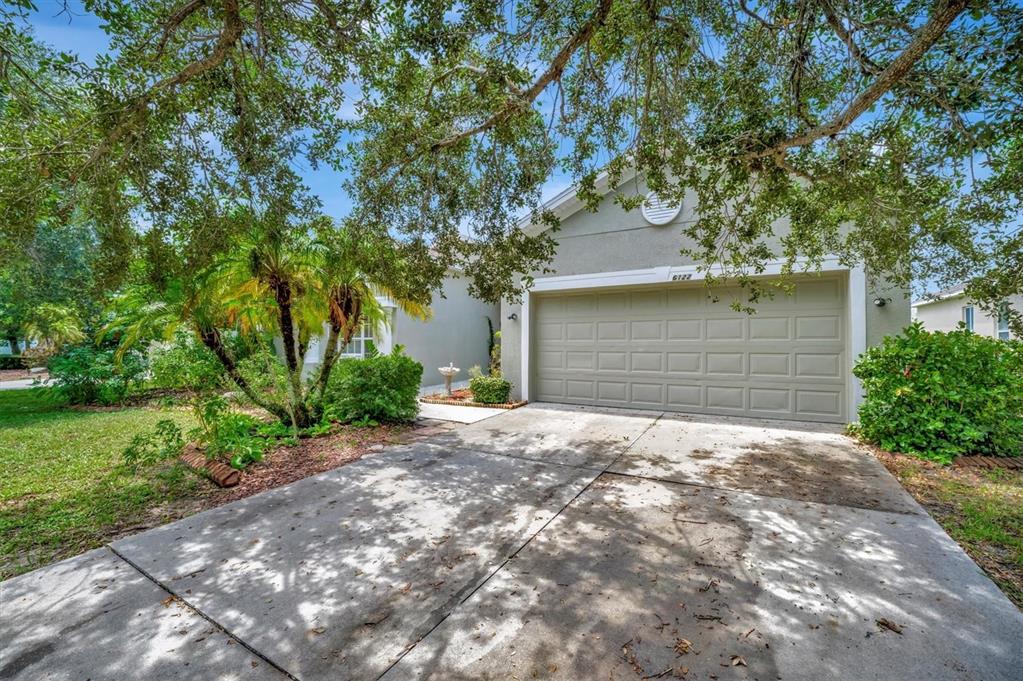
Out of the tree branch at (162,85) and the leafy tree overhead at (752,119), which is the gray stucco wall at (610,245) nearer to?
the leafy tree overhead at (752,119)

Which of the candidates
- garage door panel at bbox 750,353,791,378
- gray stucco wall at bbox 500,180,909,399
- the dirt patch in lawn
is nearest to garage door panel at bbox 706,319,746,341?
garage door panel at bbox 750,353,791,378

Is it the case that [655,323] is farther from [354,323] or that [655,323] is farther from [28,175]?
[28,175]

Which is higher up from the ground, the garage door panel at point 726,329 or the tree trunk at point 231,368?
the garage door panel at point 726,329

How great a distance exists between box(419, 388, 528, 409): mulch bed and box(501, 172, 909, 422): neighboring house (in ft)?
1.95

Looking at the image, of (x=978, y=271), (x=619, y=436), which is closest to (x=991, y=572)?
(x=978, y=271)

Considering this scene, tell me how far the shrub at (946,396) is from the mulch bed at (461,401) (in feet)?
19.9

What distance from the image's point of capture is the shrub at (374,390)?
733cm

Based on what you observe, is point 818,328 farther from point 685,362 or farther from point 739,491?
point 739,491

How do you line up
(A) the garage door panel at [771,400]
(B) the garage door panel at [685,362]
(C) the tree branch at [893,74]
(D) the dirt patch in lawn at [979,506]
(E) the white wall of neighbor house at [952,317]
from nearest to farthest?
(C) the tree branch at [893,74] < (D) the dirt patch in lawn at [979,506] < (A) the garage door panel at [771,400] < (B) the garage door panel at [685,362] < (E) the white wall of neighbor house at [952,317]

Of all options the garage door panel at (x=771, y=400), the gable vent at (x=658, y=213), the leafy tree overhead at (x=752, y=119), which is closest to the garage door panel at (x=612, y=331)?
the gable vent at (x=658, y=213)

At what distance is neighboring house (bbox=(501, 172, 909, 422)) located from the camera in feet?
24.0

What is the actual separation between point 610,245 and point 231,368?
708 centimetres

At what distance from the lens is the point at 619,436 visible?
21.7ft

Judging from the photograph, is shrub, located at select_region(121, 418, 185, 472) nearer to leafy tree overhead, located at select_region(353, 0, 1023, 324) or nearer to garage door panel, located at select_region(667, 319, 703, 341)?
leafy tree overhead, located at select_region(353, 0, 1023, 324)
